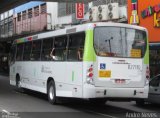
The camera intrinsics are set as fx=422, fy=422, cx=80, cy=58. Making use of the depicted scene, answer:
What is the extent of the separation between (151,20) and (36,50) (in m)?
9.16

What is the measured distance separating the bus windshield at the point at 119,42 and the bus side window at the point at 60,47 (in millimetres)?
2047

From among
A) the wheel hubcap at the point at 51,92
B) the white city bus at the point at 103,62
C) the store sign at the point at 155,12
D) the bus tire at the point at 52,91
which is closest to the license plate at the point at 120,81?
the white city bus at the point at 103,62

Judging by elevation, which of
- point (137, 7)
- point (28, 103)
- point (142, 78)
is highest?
point (137, 7)

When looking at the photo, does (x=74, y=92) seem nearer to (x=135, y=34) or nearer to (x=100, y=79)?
(x=100, y=79)

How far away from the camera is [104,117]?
1332 cm

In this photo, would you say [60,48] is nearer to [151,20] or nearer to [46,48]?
[46,48]

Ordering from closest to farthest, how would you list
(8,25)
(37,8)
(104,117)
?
1. (104,117)
2. (37,8)
3. (8,25)


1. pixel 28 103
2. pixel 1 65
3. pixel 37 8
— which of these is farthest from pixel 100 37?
pixel 1 65

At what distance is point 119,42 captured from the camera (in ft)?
46.8

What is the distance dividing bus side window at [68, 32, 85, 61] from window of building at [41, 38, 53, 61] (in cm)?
213

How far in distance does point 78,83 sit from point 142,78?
2.20 meters

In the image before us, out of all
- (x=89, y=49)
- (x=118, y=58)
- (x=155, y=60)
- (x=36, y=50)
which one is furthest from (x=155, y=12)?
(x=89, y=49)

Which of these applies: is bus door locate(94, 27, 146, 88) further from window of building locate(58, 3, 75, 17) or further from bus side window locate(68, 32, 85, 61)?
window of building locate(58, 3, 75, 17)

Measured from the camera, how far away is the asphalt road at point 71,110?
13.6 m
